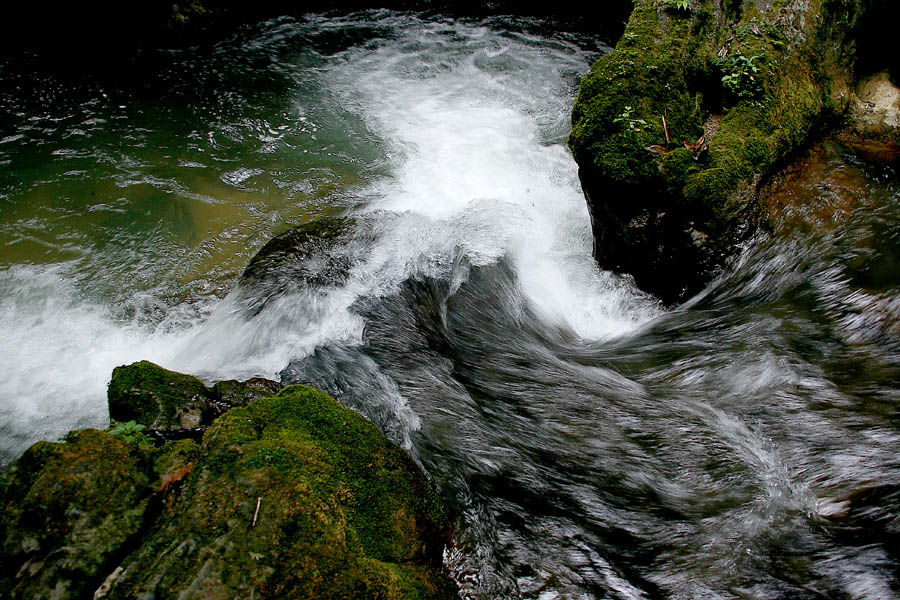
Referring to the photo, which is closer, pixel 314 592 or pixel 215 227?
pixel 314 592

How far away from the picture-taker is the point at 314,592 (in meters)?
2.01

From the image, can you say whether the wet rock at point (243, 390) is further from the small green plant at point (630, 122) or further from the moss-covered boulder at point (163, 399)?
the small green plant at point (630, 122)

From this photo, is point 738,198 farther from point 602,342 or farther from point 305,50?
point 305,50

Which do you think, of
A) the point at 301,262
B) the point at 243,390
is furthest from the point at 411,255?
the point at 243,390

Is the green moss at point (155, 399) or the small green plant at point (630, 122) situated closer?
A: the green moss at point (155, 399)

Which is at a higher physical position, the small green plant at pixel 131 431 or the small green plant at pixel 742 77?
the small green plant at pixel 742 77

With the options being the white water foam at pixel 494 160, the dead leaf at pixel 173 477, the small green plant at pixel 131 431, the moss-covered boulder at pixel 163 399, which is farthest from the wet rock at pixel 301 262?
the dead leaf at pixel 173 477

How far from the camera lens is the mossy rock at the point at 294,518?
6.55ft

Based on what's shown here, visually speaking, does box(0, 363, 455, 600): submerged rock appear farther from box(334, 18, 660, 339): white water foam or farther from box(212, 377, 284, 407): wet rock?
box(334, 18, 660, 339): white water foam

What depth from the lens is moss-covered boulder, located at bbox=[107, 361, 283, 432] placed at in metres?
3.40

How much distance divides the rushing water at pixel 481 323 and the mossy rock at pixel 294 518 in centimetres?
48

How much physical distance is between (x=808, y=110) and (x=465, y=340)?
15.4ft

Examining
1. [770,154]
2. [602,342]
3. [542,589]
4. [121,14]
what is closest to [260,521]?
[542,589]

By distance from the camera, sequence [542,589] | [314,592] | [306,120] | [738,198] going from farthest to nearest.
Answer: [306,120], [738,198], [542,589], [314,592]
